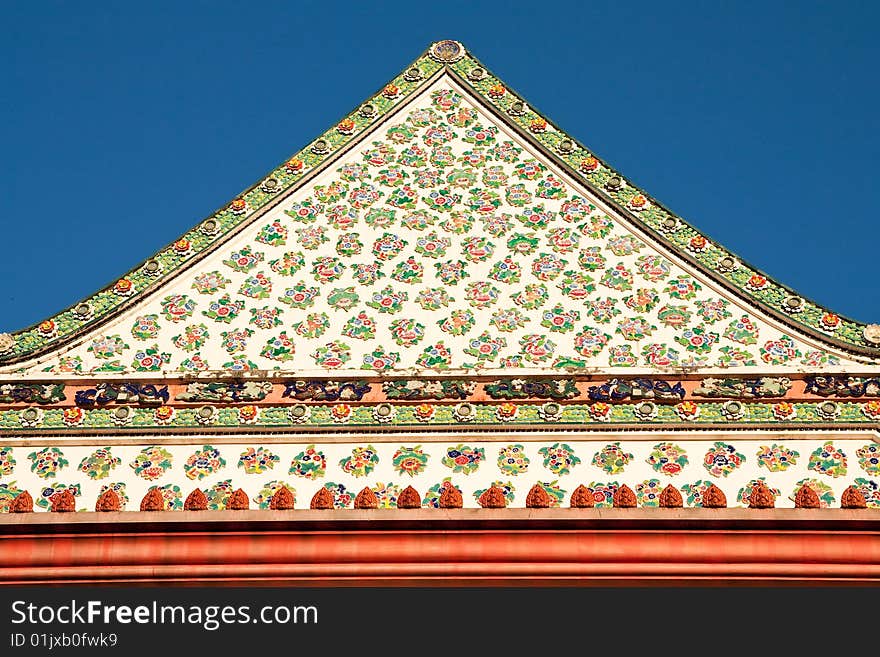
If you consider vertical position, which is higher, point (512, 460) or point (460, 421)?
point (460, 421)

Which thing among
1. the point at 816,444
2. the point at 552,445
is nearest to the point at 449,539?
the point at 552,445

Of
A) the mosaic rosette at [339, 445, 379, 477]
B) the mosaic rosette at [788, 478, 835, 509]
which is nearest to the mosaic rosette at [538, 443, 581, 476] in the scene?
the mosaic rosette at [339, 445, 379, 477]

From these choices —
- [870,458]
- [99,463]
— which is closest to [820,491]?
[870,458]

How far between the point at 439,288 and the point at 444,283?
0.15 ft

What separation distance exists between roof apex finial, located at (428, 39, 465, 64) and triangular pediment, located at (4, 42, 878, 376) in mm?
414

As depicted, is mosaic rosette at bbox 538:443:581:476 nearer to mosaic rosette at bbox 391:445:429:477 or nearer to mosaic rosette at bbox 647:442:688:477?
mosaic rosette at bbox 647:442:688:477

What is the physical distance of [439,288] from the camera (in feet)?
25.1

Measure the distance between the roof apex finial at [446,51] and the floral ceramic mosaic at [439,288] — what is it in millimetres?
575

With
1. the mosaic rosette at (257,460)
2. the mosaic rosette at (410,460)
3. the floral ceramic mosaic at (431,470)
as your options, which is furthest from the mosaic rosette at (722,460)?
the mosaic rosette at (257,460)

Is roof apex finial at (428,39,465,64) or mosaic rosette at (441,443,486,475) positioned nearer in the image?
mosaic rosette at (441,443,486,475)

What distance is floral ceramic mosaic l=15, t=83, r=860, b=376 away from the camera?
729 cm

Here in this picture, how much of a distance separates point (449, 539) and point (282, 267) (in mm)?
1958

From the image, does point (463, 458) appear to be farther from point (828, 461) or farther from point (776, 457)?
point (828, 461)

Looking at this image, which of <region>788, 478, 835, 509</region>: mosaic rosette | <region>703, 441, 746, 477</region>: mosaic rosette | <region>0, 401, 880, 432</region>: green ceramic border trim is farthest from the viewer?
<region>0, 401, 880, 432</region>: green ceramic border trim
